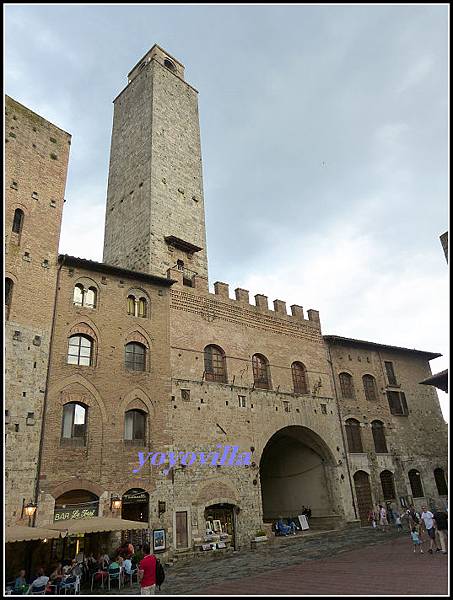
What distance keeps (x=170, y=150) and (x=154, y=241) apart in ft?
24.9

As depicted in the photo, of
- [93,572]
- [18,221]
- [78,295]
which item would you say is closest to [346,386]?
[78,295]

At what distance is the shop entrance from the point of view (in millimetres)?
18000

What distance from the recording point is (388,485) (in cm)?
2484

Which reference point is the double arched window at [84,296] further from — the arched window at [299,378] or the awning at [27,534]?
the arched window at [299,378]

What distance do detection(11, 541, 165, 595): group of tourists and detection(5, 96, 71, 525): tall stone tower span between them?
234cm

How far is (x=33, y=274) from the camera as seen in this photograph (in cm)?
1641

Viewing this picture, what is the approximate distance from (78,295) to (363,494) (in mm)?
18564

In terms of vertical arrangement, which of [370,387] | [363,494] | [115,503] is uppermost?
[370,387]

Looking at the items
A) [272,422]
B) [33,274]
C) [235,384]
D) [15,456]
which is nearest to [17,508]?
[15,456]

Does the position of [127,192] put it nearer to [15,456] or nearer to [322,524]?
[15,456]

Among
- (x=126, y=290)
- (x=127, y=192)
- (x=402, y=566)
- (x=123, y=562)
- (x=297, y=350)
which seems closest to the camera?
(x=402, y=566)

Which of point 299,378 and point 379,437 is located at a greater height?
point 299,378

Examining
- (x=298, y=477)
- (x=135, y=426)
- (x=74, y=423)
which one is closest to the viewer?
(x=74, y=423)

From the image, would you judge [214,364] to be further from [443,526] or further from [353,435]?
[443,526]
